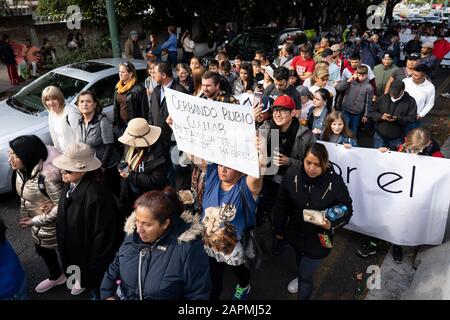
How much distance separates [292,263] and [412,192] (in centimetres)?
140

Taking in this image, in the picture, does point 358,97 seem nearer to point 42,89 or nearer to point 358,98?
point 358,98

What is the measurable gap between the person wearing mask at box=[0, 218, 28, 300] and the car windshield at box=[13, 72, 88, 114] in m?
3.58

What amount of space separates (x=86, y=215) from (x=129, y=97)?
2891 mm

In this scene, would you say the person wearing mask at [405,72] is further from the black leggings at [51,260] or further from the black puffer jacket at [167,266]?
the black leggings at [51,260]

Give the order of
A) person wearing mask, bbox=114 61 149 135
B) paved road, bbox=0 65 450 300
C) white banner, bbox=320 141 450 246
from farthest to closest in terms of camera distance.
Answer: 1. person wearing mask, bbox=114 61 149 135
2. white banner, bbox=320 141 450 246
3. paved road, bbox=0 65 450 300

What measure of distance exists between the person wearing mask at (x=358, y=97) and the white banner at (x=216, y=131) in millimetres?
3554

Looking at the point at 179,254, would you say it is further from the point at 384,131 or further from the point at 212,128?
the point at 384,131

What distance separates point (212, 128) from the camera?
136 inches

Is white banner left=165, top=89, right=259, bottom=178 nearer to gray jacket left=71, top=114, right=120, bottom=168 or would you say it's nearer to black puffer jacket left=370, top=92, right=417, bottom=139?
gray jacket left=71, top=114, right=120, bottom=168

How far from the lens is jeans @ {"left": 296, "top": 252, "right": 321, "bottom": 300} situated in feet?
10.3

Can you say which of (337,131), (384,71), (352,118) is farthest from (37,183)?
(384,71)

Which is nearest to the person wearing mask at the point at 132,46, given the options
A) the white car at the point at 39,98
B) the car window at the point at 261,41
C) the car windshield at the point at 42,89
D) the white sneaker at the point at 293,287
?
the car window at the point at 261,41

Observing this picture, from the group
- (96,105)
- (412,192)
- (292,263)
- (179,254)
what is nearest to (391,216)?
(412,192)

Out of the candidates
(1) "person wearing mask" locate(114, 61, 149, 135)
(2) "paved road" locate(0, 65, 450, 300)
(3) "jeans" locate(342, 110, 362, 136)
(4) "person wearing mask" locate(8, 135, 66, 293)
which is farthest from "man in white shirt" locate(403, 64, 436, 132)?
(4) "person wearing mask" locate(8, 135, 66, 293)
